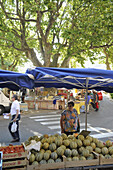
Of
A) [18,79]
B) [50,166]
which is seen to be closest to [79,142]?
[50,166]

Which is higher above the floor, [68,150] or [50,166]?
[68,150]

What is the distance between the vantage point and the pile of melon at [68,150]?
436 cm

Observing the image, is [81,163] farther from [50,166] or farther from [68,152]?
[50,166]

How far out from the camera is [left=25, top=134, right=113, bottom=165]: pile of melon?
436cm

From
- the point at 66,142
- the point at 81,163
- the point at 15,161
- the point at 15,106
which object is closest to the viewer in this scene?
the point at 15,161

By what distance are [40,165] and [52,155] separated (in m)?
0.39

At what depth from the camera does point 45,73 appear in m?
4.24

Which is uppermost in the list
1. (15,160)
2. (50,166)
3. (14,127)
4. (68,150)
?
(14,127)

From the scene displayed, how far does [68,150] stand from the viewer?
14.9 ft

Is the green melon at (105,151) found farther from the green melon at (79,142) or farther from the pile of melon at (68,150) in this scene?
the green melon at (79,142)

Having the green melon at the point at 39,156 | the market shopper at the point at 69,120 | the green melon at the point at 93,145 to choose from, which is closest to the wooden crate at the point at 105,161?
the green melon at the point at 93,145

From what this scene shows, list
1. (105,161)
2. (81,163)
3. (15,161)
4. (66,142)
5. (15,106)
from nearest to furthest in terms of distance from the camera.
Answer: (15,161), (81,163), (105,161), (66,142), (15,106)

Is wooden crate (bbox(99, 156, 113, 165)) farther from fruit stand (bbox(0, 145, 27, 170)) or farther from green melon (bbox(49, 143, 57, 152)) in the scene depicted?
fruit stand (bbox(0, 145, 27, 170))

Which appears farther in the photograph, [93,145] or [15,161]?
[93,145]
